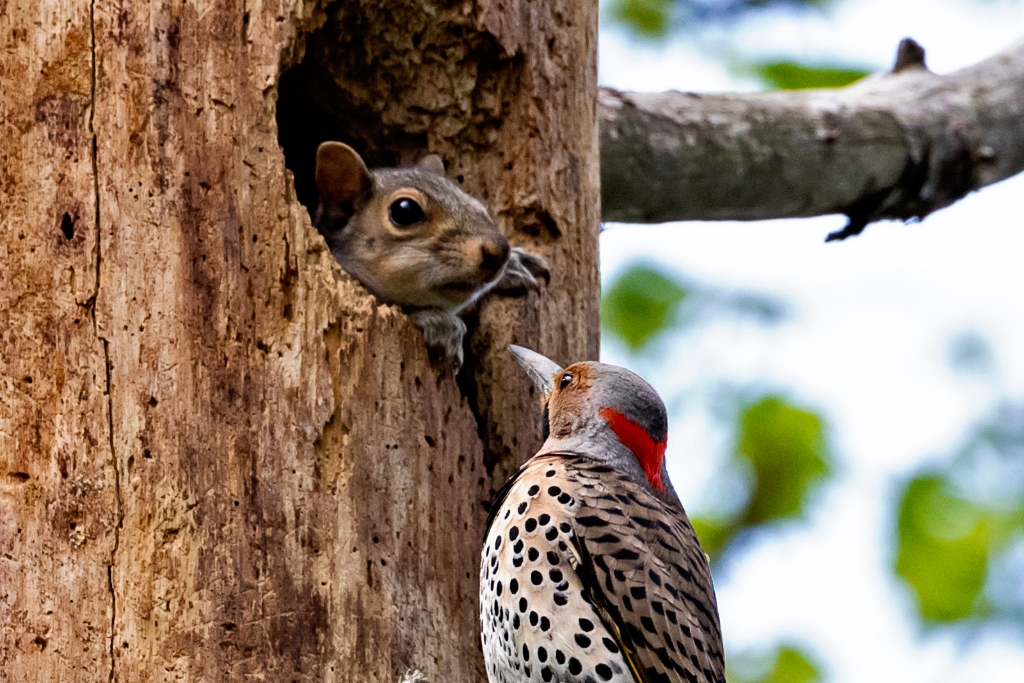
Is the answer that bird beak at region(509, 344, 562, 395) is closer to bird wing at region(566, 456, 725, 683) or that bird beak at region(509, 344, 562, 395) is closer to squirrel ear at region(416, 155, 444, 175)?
bird wing at region(566, 456, 725, 683)

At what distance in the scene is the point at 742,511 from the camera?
7.11 meters

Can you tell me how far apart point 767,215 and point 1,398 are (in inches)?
168

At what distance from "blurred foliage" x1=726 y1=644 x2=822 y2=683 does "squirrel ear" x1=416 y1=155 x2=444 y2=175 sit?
372 cm

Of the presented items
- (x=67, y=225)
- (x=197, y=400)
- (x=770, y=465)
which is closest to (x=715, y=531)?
(x=770, y=465)

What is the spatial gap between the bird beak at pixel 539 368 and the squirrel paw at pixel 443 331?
0.21 metres

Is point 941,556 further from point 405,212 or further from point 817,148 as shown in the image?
point 405,212

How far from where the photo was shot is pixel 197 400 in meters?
3.70

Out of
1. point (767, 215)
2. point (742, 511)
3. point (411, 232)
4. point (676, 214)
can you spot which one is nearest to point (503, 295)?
point (411, 232)

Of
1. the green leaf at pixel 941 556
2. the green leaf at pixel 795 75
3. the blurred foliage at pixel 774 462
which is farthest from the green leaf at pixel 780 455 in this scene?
the green leaf at pixel 795 75

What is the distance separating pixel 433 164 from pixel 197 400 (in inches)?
58.7

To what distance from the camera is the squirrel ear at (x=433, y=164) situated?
15.5 ft

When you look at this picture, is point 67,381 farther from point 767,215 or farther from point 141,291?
point 767,215

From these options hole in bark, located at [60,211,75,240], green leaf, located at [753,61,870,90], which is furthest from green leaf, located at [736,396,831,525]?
hole in bark, located at [60,211,75,240]

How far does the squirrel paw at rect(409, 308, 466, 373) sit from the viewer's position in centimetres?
409
